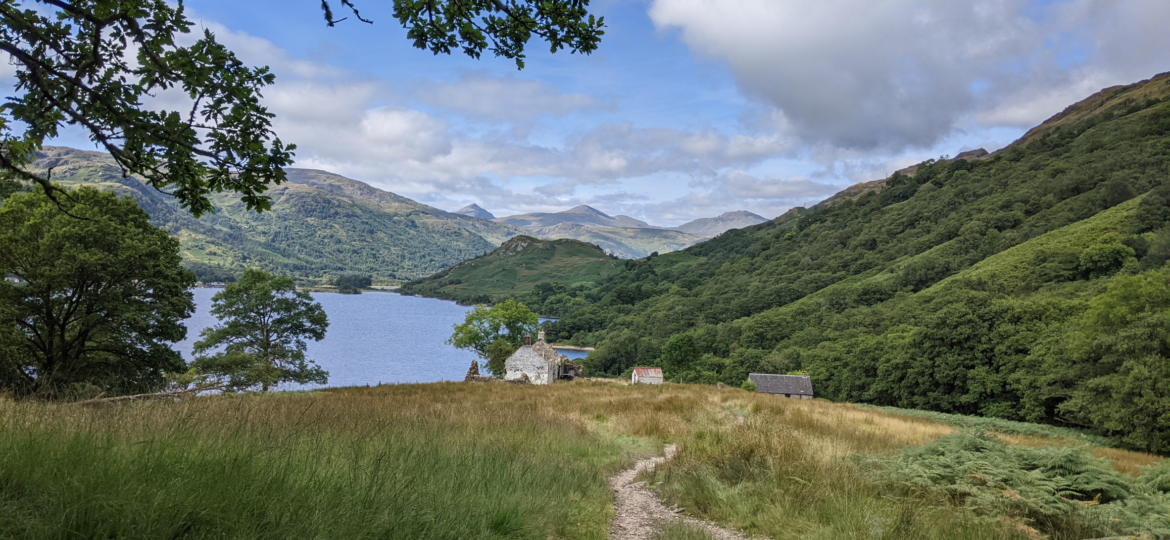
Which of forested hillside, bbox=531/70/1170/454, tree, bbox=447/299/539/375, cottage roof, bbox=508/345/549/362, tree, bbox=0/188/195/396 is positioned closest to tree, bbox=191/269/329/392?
tree, bbox=0/188/195/396

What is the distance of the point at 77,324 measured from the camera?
21328mm

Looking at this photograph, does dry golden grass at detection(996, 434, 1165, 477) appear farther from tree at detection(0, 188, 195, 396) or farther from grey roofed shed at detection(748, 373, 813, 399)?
grey roofed shed at detection(748, 373, 813, 399)

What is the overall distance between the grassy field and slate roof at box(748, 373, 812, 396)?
56.6 metres

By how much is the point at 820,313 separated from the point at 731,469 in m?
124

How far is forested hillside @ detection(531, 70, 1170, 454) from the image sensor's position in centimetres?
3894

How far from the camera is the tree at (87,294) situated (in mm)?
19109

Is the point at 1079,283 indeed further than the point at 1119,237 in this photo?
No

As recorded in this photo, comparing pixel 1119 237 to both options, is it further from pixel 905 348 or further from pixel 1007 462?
pixel 1007 462

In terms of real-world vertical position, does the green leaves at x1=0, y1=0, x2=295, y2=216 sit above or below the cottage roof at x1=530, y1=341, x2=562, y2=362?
above

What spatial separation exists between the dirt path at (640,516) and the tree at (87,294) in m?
20.5

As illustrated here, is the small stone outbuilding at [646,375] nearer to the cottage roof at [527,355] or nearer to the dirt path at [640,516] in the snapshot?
the cottage roof at [527,355]

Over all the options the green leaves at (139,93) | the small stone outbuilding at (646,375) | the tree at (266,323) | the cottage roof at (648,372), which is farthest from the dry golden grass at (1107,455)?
the cottage roof at (648,372)

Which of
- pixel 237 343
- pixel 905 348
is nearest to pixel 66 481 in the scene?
pixel 237 343

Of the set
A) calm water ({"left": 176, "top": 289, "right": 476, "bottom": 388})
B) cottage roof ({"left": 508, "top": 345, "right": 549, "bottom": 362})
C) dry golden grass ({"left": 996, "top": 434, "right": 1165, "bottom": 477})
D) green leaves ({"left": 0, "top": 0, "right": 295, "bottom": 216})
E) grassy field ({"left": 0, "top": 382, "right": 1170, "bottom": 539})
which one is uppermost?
green leaves ({"left": 0, "top": 0, "right": 295, "bottom": 216})
